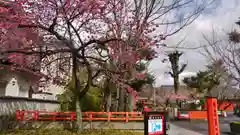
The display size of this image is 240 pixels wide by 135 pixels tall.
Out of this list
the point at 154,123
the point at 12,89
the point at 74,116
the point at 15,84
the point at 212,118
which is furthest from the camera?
the point at 12,89

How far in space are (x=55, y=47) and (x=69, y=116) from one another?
5.49m

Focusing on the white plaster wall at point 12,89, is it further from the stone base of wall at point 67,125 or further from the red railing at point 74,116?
the stone base of wall at point 67,125

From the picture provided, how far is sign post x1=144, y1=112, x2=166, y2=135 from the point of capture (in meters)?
7.06

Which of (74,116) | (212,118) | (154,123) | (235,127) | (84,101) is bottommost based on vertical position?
(235,127)

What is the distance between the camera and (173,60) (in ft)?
97.0

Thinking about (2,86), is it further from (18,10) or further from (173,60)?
(173,60)

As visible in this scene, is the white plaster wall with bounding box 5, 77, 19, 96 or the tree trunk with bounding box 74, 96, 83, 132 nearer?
the tree trunk with bounding box 74, 96, 83, 132

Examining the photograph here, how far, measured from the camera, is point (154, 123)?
727 cm

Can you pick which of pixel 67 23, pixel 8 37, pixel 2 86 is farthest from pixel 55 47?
pixel 2 86

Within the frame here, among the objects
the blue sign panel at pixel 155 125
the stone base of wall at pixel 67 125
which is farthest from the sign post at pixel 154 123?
the stone base of wall at pixel 67 125

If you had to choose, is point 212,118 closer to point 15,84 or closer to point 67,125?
point 67,125


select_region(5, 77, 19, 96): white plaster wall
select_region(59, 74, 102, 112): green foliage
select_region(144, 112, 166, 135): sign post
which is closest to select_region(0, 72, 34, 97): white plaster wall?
select_region(5, 77, 19, 96): white plaster wall

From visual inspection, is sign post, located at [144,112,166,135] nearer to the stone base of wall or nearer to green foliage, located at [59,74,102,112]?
the stone base of wall

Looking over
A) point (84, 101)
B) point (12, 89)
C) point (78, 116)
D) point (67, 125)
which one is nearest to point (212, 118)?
point (78, 116)
